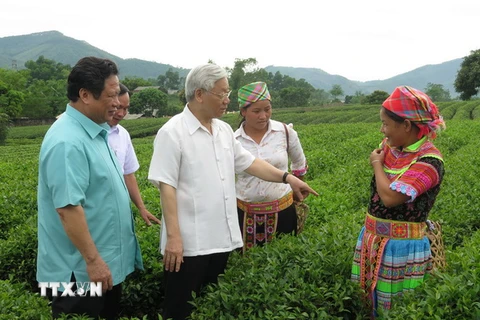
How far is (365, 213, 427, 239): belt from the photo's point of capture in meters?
2.50

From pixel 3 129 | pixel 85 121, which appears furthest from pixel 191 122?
pixel 3 129

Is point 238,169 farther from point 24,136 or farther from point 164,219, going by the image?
point 24,136

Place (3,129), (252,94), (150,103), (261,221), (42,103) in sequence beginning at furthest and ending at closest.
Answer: (150,103), (42,103), (3,129), (261,221), (252,94)

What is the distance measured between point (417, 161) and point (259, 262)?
1.23 metres

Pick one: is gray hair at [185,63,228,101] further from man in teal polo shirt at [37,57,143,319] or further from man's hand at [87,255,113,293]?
man's hand at [87,255,113,293]

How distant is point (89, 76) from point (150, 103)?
6008cm

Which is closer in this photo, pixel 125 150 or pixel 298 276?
pixel 298 276

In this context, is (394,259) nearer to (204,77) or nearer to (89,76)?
(204,77)

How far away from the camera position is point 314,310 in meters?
2.46

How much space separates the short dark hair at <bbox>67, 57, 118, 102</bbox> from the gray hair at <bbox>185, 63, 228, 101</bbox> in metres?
0.47

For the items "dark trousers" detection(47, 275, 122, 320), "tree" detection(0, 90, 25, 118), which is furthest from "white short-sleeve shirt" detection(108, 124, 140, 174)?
"tree" detection(0, 90, 25, 118)

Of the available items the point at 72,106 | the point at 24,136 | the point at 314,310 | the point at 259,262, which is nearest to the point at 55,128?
the point at 72,106

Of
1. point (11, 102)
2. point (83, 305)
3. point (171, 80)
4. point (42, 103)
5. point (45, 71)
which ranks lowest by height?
point (42, 103)

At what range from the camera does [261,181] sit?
3459 millimetres
